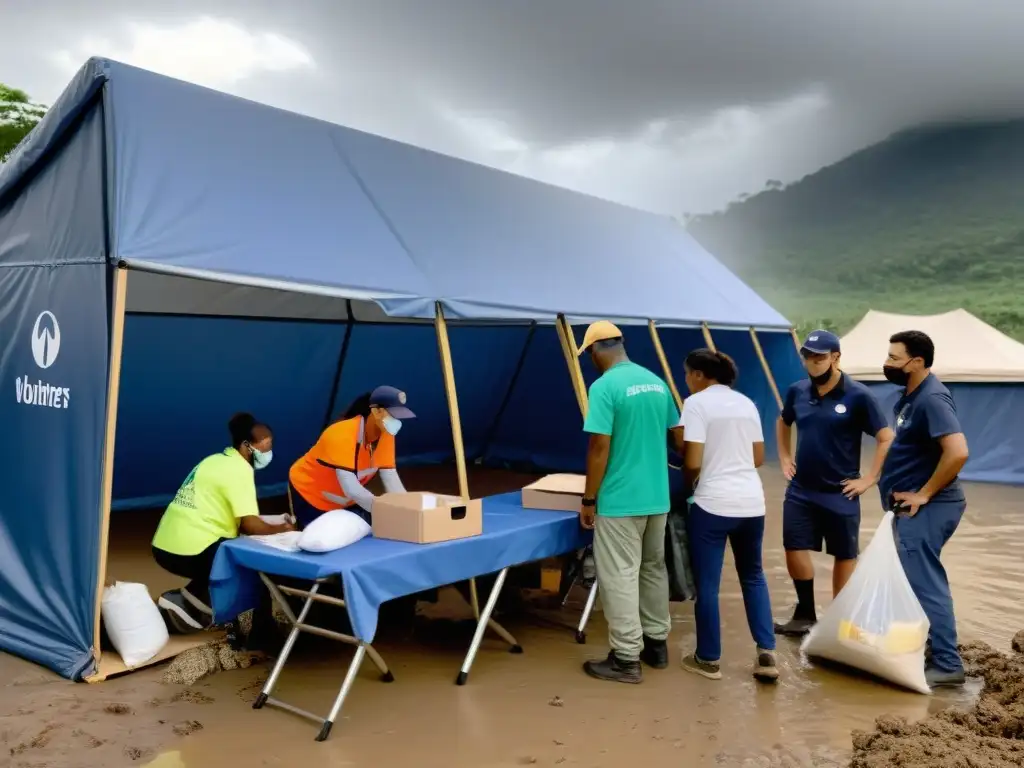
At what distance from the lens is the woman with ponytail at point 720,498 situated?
3193mm

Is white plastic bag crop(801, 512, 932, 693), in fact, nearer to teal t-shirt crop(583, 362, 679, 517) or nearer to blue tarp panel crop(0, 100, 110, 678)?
teal t-shirt crop(583, 362, 679, 517)

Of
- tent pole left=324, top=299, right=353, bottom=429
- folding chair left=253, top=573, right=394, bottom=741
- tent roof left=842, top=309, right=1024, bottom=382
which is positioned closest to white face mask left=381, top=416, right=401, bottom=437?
folding chair left=253, top=573, right=394, bottom=741

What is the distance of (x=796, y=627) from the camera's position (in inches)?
150

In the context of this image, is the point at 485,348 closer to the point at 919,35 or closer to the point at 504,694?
the point at 504,694

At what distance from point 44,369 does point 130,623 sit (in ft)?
3.84

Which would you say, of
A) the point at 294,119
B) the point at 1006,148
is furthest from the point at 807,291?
the point at 294,119

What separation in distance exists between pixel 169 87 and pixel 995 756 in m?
4.41

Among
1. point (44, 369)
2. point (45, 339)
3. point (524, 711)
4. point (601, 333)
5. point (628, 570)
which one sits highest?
point (601, 333)

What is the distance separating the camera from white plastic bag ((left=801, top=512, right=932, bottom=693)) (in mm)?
3096

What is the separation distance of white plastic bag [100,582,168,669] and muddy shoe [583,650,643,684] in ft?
5.84

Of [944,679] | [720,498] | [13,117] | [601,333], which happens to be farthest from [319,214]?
[13,117]

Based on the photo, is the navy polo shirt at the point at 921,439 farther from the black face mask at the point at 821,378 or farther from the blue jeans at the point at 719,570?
the blue jeans at the point at 719,570

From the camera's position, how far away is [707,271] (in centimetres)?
830

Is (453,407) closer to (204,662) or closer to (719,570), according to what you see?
(719,570)
